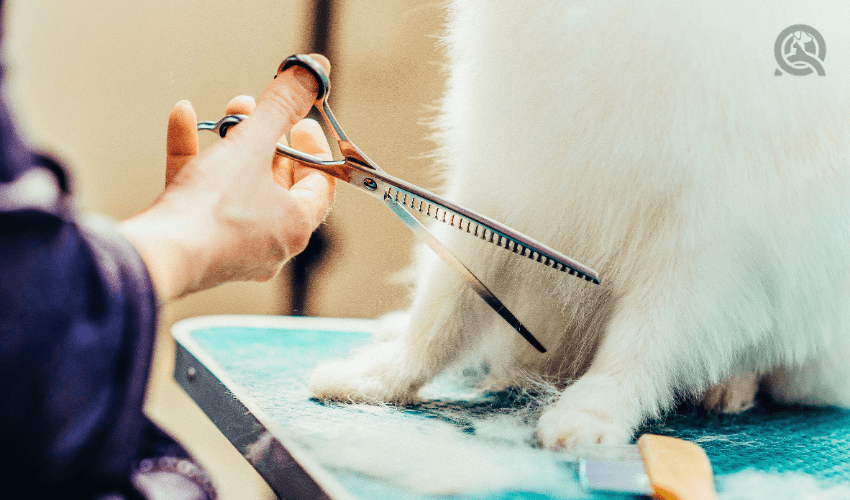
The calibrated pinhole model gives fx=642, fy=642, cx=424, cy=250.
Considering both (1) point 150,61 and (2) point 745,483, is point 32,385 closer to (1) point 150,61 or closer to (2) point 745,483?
(2) point 745,483

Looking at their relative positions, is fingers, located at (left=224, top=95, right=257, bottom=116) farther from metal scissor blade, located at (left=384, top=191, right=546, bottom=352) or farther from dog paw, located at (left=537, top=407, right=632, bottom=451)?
dog paw, located at (left=537, top=407, right=632, bottom=451)

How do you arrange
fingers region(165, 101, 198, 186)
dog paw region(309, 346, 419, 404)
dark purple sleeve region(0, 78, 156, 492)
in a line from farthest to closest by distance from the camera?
dog paw region(309, 346, 419, 404)
fingers region(165, 101, 198, 186)
dark purple sleeve region(0, 78, 156, 492)

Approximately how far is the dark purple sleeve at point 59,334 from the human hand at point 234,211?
47 mm

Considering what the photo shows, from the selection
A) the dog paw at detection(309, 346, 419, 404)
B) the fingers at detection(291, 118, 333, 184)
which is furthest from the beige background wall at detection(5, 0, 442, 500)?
the dog paw at detection(309, 346, 419, 404)

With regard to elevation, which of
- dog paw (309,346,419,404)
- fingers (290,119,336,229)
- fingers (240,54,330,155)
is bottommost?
dog paw (309,346,419,404)

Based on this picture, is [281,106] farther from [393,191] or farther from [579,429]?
[579,429]

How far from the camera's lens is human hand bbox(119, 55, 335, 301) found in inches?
12.1

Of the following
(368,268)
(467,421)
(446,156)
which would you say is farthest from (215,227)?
(368,268)

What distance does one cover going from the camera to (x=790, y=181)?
0.52 metres

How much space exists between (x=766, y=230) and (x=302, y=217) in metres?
0.38

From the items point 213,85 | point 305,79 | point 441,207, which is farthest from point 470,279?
point 213,85

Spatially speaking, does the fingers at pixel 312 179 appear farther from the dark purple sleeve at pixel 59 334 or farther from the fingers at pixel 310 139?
the dark purple sleeve at pixel 59 334

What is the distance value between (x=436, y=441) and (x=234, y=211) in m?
0.23

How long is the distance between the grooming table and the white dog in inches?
1.4
